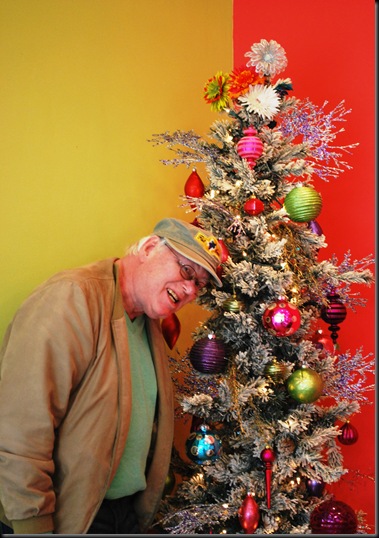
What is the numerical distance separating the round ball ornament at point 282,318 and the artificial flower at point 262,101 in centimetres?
66

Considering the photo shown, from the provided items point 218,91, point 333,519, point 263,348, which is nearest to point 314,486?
point 333,519

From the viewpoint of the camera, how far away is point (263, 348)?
1.95 metres

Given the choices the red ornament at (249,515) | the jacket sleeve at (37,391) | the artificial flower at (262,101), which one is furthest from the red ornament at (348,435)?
the artificial flower at (262,101)

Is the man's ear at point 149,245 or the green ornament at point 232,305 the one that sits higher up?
the man's ear at point 149,245

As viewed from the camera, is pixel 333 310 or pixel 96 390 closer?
pixel 96 390

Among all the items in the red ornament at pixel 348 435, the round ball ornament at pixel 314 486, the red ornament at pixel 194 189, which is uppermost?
the red ornament at pixel 194 189

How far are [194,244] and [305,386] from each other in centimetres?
55

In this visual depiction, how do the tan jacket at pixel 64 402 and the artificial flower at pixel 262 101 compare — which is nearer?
the tan jacket at pixel 64 402

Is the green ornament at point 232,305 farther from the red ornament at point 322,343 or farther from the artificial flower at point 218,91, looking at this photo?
the artificial flower at point 218,91

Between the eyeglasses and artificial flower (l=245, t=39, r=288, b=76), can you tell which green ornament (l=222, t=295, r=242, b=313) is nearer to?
the eyeglasses

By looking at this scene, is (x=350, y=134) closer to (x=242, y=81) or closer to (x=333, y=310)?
(x=242, y=81)

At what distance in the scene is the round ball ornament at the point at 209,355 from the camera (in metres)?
1.91

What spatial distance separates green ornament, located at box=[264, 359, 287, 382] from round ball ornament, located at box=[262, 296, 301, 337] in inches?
4.3

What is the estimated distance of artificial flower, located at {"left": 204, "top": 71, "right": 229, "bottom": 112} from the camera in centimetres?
220
